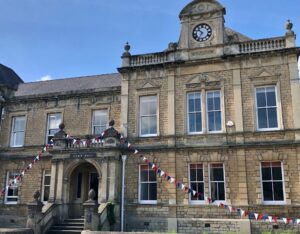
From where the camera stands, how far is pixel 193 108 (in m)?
18.9

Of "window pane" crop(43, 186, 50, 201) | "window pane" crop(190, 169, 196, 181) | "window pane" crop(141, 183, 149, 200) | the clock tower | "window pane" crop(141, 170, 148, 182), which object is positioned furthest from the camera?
"window pane" crop(43, 186, 50, 201)

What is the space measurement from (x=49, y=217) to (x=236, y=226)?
32.0ft

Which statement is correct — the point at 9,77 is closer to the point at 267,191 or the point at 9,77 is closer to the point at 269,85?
the point at 269,85

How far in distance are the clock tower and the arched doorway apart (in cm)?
935

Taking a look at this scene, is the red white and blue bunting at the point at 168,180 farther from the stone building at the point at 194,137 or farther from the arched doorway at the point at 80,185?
the arched doorway at the point at 80,185

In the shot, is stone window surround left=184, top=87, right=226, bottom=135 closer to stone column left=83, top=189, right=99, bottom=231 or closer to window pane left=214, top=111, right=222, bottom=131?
window pane left=214, top=111, right=222, bottom=131

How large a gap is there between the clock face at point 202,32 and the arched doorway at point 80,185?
32.5ft

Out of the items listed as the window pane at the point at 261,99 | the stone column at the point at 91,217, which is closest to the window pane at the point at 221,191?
the window pane at the point at 261,99

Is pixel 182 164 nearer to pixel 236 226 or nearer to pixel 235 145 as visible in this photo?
pixel 235 145

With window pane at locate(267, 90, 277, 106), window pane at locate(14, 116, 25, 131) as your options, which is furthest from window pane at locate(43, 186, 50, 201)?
window pane at locate(267, 90, 277, 106)

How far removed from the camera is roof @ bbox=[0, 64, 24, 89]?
26878mm

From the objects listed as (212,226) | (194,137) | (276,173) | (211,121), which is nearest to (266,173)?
Answer: (276,173)

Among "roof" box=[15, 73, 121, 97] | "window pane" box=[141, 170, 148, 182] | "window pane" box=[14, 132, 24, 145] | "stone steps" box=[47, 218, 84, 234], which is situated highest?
"roof" box=[15, 73, 121, 97]

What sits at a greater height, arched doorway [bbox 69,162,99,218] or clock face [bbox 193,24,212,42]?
clock face [bbox 193,24,212,42]
